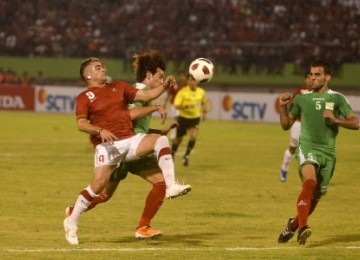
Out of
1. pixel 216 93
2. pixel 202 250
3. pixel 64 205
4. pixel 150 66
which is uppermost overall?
pixel 150 66

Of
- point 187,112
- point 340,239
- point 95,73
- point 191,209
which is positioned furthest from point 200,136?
point 95,73

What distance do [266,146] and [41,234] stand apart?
18.2 m

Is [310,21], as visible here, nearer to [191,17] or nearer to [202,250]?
[191,17]

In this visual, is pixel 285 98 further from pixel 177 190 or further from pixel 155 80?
Result: pixel 155 80

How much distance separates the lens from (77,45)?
163 feet

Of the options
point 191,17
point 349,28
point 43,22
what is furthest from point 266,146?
point 43,22

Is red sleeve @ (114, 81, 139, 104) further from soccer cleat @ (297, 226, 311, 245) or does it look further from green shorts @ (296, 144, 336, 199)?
soccer cleat @ (297, 226, 311, 245)

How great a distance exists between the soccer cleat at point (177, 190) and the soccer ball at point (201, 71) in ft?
5.95

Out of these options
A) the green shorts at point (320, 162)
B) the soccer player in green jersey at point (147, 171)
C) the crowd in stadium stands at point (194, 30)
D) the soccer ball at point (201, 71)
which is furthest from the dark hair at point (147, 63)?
the crowd in stadium stands at point (194, 30)

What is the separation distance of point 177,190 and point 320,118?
2052mm

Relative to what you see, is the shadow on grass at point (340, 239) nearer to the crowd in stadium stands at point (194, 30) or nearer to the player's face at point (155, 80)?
the player's face at point (155, 80)

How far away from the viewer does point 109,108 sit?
11.6m

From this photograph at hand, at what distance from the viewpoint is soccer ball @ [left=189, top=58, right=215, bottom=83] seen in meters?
12.4

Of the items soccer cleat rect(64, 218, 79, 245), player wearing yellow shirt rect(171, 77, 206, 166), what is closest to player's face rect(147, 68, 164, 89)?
soccer cleat rect(64, 218, 79, 245)
